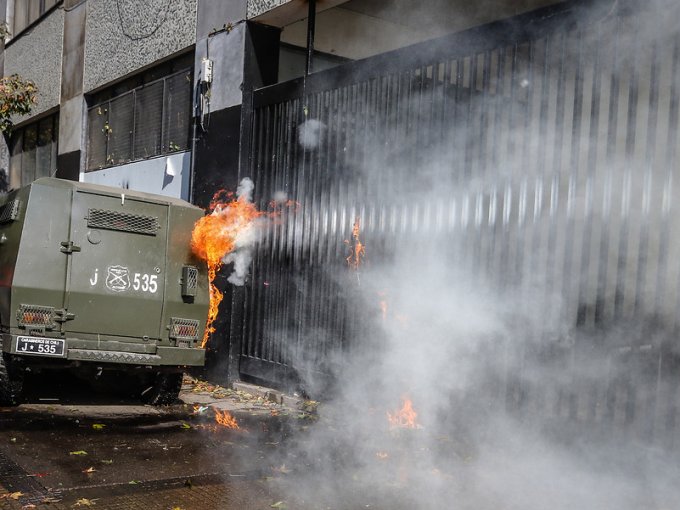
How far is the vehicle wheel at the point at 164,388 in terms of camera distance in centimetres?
761

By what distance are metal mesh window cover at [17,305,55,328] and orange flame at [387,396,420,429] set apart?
3.35m

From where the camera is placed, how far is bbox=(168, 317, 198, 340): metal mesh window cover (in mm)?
7141

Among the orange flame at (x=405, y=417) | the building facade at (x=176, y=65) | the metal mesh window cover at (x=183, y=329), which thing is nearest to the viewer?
the orange flame at (x=405, y=417)

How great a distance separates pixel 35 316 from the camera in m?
6.51

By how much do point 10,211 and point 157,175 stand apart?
14.3 ft

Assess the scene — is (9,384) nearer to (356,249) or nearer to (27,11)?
(356,249)

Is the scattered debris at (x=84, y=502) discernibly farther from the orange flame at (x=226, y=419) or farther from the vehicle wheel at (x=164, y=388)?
the vehicle wheel at (x=164, y=388)

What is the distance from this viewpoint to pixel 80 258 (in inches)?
266

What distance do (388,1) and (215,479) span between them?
25.5ft

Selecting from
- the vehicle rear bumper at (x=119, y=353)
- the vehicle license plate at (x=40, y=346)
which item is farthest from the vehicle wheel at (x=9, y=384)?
the vehicle license plate at (x=40, y=346)

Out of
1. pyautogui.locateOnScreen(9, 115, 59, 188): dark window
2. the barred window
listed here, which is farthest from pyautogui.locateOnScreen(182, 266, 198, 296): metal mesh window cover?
pyautogui.locateOnScreen(9, 115, 59, 188): dark window

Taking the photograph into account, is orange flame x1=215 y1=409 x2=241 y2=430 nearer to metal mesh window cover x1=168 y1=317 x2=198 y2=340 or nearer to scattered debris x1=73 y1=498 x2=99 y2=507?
metal mesh window cover x1=168 y1=317 x2=198 y2=340

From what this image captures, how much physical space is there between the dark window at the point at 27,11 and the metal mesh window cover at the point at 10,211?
9242 mm

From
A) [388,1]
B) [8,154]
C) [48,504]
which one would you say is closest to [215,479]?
[48,504]
